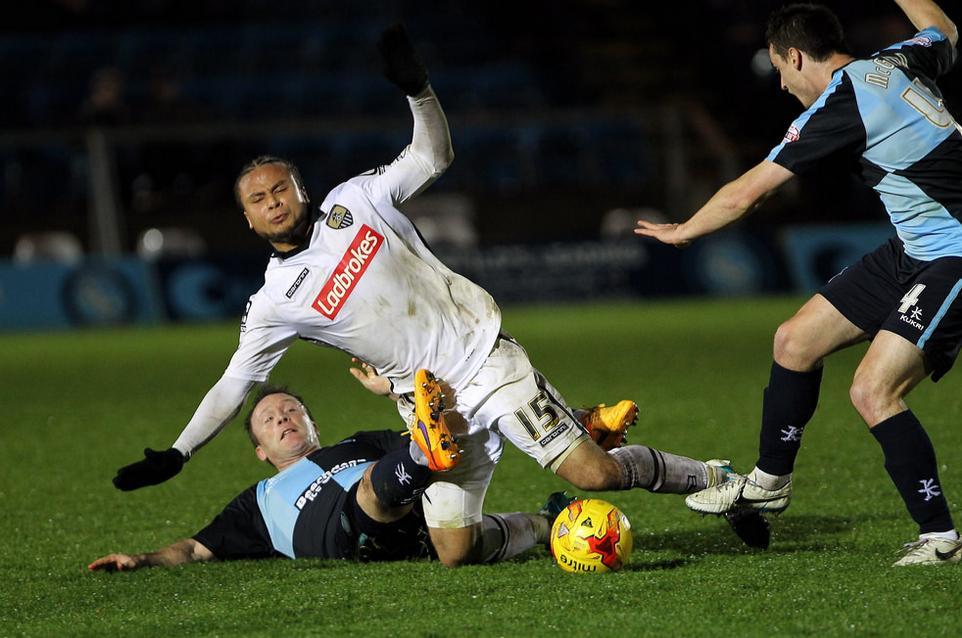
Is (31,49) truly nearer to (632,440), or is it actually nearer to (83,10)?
(83,10)

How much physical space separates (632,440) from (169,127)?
1229 cm

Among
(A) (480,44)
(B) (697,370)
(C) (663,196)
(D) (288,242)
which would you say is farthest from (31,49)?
(D) (288,242)

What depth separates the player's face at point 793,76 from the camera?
5160mm

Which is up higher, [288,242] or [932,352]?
[288,242]

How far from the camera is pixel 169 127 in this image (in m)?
19.1

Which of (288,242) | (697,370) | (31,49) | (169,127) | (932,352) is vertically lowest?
(697,370)

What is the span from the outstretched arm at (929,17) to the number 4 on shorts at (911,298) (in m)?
1.01

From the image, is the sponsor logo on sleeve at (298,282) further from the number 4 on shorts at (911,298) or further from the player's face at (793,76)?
the number 4 on shorts at (911,298)

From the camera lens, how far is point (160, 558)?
5.61m

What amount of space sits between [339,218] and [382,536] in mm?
1290

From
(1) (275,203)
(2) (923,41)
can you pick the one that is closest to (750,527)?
(2) (923,41)

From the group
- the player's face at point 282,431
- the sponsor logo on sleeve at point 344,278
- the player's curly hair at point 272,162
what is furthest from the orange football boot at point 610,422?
the player's curly hair at point 272,162

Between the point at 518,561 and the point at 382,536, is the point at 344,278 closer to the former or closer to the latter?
the point at 382,536

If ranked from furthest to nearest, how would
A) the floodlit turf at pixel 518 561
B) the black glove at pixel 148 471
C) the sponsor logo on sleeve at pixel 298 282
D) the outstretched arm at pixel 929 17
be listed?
1. the outstretched arm at pixel 929 17
2. the sponsor logo on sleeve at pixel 298 282
3. the black glove at pixel 148 471
4. the floodlit turf at pixel 518 561
